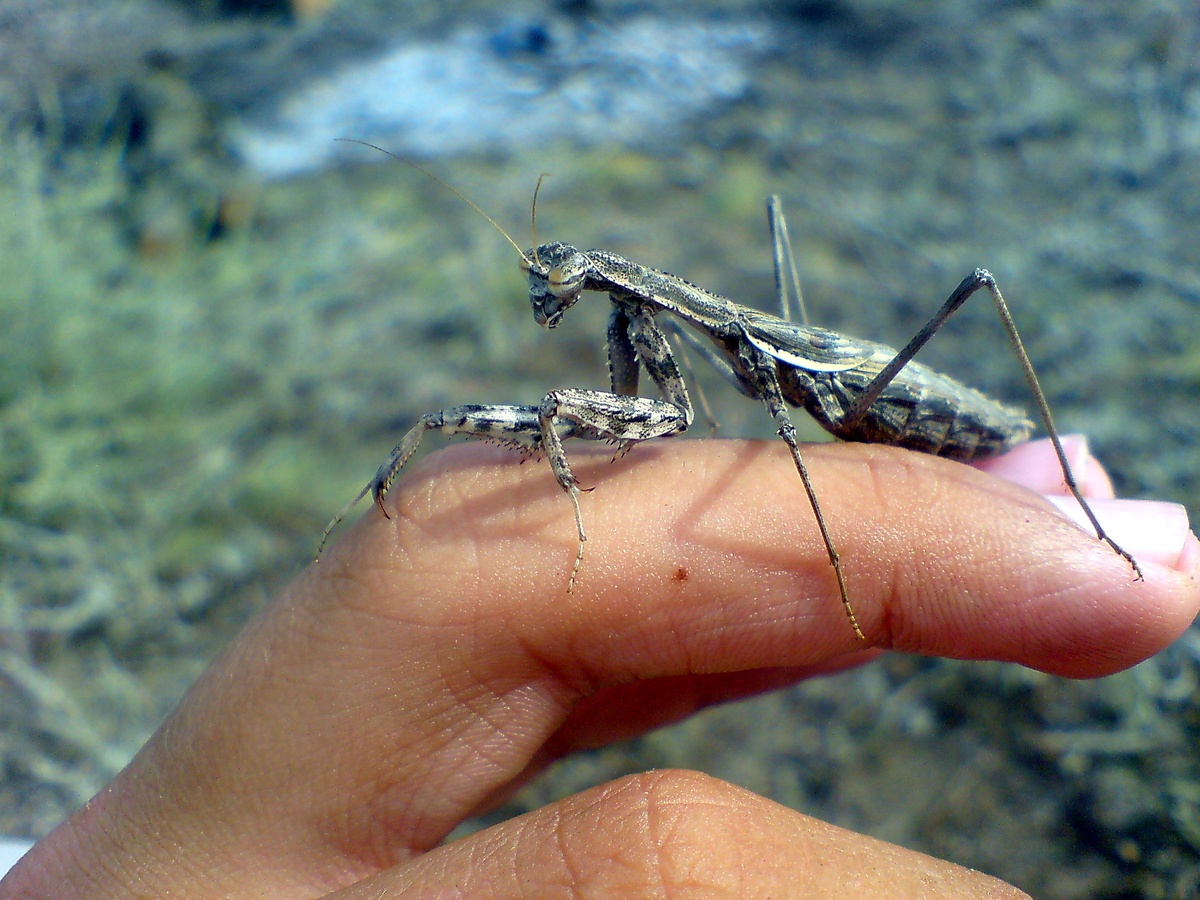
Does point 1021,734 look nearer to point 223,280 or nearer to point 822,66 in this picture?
point 223,280

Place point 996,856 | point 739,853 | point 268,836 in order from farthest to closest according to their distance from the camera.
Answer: point 996,856
point 268,836
point 739,853

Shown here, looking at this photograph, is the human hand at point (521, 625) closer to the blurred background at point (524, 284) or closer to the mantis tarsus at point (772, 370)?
the mantis tarsus at point (772, 370)

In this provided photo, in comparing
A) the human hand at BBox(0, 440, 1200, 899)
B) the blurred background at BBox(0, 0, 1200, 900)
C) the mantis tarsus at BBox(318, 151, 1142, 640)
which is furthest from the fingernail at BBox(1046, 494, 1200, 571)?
the blurred background at BBox(0, 0, 1200, 900)

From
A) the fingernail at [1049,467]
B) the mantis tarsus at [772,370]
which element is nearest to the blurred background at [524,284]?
the fingernail at [1049,467]

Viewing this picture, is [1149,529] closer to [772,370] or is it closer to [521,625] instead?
[772,370]

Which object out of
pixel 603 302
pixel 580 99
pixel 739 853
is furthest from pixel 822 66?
pixel 739 853

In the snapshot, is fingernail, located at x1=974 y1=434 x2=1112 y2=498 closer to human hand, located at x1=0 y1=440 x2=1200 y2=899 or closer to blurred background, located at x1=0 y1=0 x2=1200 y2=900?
human hand, located at x1=0 y1=440 x2=1200 y2=899
